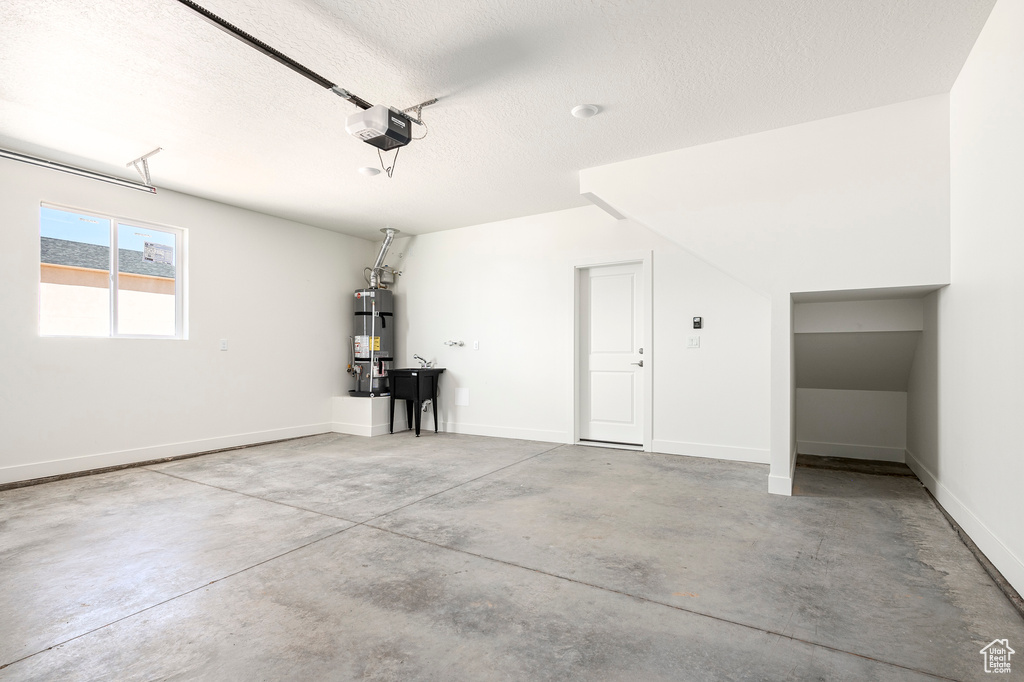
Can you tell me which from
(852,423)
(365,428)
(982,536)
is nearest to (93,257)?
(365,428)

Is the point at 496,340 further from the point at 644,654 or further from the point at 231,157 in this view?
the point at 644,654

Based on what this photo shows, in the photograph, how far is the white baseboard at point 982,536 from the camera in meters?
2.15

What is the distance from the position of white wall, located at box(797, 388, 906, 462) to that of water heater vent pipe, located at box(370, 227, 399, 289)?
5162mm

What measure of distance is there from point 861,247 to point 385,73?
330 centimetres

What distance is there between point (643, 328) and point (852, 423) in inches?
87.4

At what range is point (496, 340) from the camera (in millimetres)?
6309

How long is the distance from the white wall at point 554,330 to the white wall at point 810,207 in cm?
96

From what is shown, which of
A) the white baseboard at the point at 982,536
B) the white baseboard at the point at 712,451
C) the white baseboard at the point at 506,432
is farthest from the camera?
the white baseboard at the point at 506,432

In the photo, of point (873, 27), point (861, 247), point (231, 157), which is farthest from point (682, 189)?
point (231, 157)

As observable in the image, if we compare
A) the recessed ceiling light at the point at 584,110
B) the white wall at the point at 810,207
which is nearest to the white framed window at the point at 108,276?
the recessed ceiling light at the point at 584,110

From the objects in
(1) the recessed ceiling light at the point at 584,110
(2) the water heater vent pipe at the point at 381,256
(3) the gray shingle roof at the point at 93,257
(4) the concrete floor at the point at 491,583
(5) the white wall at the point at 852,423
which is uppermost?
(1) the recessed ceiling light at the point at 584,110

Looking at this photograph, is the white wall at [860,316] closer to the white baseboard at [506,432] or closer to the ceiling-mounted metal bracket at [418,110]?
the white baseboard at [506,432]

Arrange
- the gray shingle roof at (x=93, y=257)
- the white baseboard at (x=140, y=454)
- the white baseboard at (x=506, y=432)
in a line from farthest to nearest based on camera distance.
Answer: the white baseboard at (x=506, y=432) → the gray shingle roof at (x=93, y=257) → the white baseboard at (x=140, y=454)

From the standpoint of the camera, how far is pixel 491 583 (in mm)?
2311
